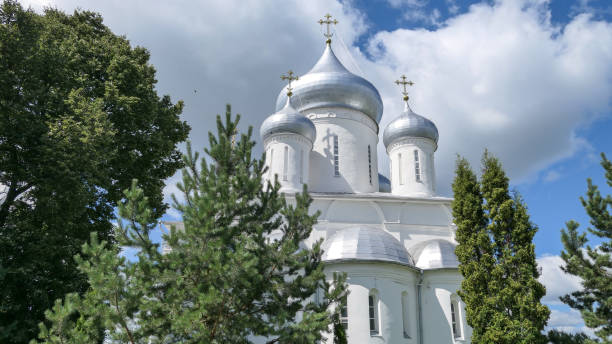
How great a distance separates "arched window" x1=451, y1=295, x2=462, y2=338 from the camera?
607 inches

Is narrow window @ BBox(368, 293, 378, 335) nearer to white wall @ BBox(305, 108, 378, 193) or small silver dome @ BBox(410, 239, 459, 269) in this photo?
small silver dome @ BBox(410, 239, 459, 269)

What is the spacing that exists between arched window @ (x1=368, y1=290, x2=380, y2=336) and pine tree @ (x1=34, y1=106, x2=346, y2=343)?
25.5ft

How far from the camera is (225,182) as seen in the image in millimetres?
6750

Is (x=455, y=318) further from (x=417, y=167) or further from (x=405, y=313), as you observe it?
(x=417, y=167)

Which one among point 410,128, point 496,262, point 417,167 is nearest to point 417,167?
point 417,167

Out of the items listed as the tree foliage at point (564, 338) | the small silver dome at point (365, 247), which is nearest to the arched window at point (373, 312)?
the small silver dome at point (365, 247)

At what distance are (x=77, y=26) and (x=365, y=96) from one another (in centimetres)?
1292

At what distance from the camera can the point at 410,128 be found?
21.1 meters

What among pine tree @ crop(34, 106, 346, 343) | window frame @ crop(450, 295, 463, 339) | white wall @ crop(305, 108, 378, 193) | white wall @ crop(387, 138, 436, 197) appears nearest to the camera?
pine tree @ crop(34, 106, 346, 343)

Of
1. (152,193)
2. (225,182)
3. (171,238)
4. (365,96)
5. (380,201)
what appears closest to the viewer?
(171,238)

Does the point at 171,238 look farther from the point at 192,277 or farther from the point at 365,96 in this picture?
the point at 365,96

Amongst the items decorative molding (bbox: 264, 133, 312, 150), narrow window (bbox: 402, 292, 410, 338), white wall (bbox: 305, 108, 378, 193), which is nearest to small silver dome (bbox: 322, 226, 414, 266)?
narrow window (bbox: 402, 292, 410, 338)

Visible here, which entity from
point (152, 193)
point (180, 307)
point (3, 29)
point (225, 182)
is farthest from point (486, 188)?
point (3, 29)

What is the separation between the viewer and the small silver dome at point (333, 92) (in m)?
21.9
